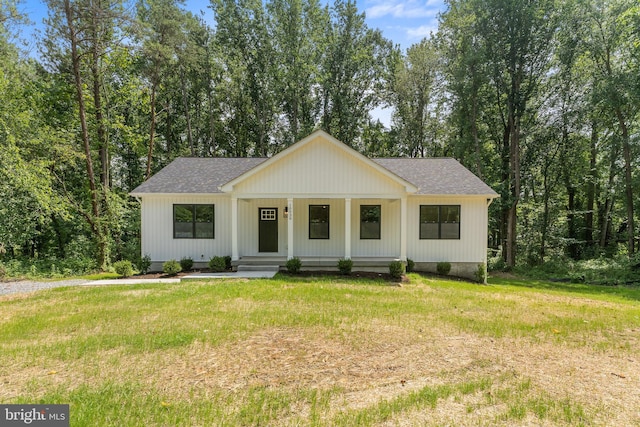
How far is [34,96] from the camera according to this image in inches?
704

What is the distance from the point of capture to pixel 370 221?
46.4 ft

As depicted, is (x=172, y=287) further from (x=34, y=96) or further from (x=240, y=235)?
(x=34, y=96)

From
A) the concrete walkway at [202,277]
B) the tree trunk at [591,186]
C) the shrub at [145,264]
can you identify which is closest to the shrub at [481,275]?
the concrete walkway at [202,277]

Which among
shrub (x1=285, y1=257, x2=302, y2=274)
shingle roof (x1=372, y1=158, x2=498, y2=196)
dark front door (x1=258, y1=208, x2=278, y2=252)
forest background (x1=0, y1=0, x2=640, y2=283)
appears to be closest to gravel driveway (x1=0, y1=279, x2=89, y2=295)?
forest background (x1=0, y1=0, x2=640, y2=283)

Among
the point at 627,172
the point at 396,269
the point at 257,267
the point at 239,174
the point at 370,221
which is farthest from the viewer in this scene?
the point at 627,172

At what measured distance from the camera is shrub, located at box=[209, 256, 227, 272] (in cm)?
1257

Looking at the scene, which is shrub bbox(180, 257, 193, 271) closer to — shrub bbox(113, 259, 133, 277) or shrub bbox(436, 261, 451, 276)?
shrub bbox(113, 259, 133, 277)

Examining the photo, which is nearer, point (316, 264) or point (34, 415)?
point (34, 415)

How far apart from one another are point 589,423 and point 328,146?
1067cm

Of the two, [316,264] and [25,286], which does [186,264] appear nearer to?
[25,286]

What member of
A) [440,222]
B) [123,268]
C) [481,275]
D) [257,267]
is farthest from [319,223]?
[123,268]

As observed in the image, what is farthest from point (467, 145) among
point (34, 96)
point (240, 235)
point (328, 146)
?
point (34, 96)

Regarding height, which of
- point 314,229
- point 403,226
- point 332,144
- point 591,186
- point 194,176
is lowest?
point 314,229

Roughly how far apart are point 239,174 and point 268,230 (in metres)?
3.08
